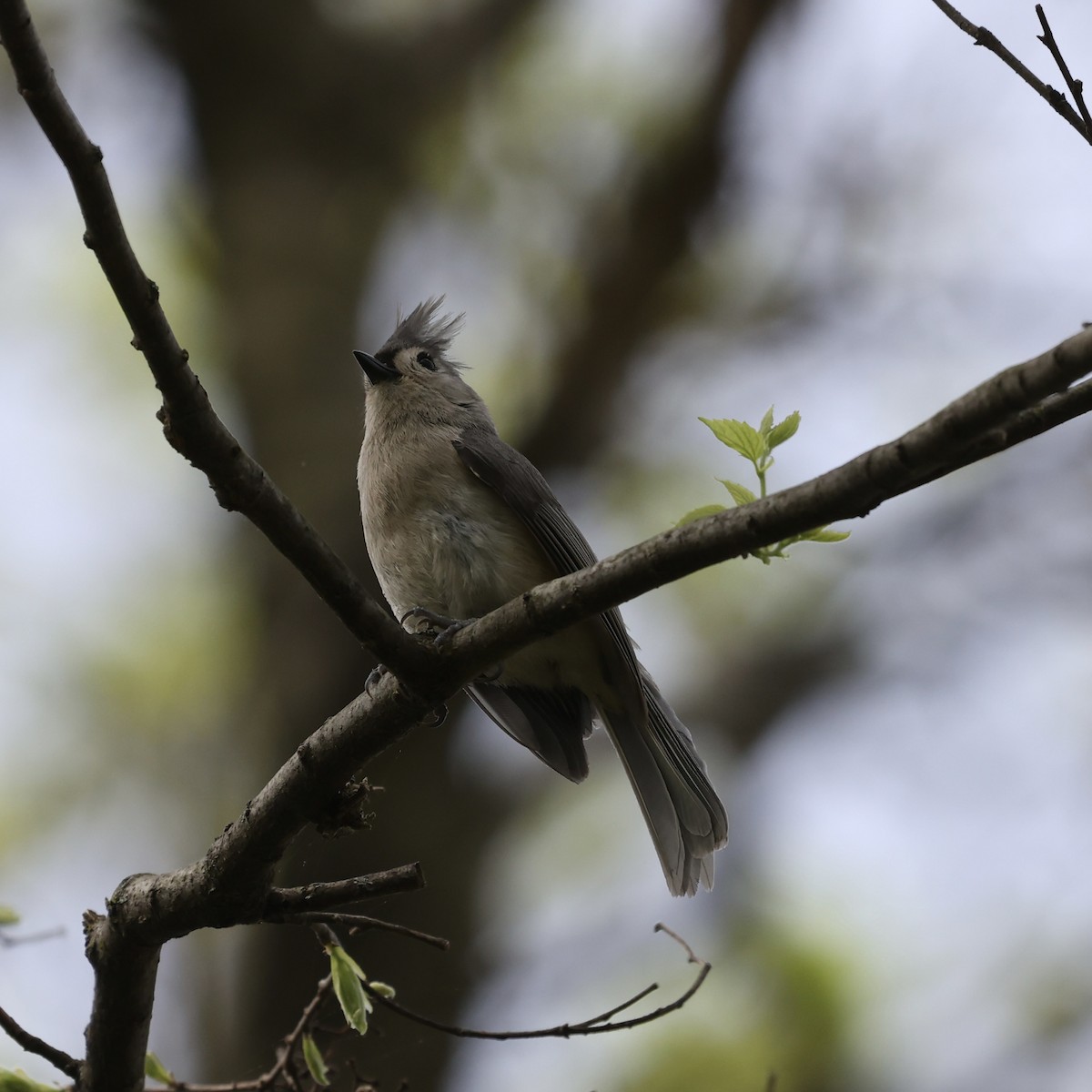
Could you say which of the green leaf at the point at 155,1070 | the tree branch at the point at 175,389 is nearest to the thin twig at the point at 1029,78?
the tree branch at the point at 175,389

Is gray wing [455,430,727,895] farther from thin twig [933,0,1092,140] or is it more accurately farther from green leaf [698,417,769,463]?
thin twig [933,0,1092,140]

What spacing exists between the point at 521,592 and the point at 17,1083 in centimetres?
179

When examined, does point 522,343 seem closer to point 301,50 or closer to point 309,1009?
point 301,50

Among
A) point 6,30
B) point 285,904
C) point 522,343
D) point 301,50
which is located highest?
point 301,50

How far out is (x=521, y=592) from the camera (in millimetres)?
3381

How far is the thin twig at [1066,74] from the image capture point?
1831 millimetres

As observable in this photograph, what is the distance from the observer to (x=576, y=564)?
3504 millimetres

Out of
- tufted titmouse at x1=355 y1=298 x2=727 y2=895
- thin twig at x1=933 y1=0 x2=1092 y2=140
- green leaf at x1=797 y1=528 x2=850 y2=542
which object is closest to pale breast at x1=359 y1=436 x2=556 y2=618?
tufted titmouse at x1=355 y1=298 x2=727 y2=895

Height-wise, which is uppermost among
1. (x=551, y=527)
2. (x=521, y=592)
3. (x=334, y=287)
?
(x=334, y=287)

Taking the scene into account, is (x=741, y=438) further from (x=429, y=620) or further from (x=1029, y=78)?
(x=429, y=620)

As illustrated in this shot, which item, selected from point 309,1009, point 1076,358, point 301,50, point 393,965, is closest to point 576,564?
point 309,1009

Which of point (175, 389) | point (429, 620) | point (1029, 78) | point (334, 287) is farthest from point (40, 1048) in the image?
point (334, 287)

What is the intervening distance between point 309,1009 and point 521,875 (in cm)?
400

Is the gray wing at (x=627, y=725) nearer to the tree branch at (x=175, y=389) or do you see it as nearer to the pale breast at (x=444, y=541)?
the pale breast at (x=444, y=541)
